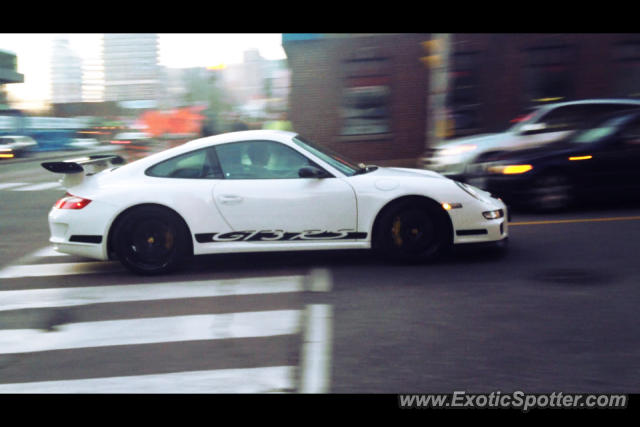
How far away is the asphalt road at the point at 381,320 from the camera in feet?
13.1

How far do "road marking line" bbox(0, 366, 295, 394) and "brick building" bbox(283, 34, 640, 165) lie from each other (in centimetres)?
1829

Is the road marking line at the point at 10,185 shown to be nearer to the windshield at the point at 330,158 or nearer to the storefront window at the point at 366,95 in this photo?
the storefront window at the point at 366,95

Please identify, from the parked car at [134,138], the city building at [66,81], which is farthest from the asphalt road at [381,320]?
the city building at [66,81]

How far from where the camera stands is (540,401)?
3.52 metres

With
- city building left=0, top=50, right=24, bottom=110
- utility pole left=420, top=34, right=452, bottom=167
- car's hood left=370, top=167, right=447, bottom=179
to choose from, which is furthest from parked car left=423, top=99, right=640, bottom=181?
city building left=0, top=50, right=24, bottom=110

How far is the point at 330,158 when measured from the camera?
700 centimetres

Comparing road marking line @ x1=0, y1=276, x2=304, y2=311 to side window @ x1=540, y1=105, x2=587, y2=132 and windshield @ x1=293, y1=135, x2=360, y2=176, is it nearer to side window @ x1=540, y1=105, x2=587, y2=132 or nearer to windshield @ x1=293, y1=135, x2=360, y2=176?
windshield @ x1=293, y1=135, x2=360, y2=176

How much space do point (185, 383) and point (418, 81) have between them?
19527mm

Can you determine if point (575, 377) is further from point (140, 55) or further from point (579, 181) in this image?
point (140, 55)

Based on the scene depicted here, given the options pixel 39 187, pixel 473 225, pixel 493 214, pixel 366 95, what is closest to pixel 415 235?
pixel 473 225

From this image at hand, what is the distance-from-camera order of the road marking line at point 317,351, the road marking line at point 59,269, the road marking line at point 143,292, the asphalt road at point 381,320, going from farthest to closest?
the road marking line at point 59,269, the road marking line at point 143,292, the asphalt road at point 381,320, the road marking line at point 317,351

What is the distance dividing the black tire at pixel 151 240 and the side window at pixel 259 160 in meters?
0.73

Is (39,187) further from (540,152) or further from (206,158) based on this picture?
(540,152)
